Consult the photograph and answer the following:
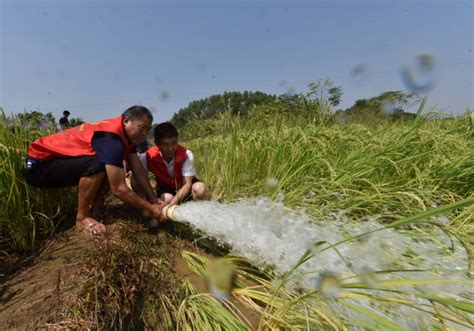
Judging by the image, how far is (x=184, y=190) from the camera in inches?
101

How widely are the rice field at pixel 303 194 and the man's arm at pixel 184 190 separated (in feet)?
0.85

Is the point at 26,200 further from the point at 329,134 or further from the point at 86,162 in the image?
the point at 329,134

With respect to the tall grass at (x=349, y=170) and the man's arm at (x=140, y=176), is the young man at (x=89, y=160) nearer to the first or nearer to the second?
the man's arm at (x=140, y=176)

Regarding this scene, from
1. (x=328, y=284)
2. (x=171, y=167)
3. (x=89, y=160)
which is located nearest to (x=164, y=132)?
(x=171, y=167)

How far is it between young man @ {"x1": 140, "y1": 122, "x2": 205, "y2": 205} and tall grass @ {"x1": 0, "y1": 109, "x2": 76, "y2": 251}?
0.80 metres

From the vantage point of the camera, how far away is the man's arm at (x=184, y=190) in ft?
8.10

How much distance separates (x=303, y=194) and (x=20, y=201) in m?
2.00

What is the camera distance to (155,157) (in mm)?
2760

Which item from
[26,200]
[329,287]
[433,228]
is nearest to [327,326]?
[329,287]

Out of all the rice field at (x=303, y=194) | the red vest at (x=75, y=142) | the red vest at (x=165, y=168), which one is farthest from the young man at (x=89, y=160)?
the red vest at (x=165, y=168)

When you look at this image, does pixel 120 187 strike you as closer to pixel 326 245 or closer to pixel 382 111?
pixel 326 245

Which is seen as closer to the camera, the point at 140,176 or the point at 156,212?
the point at 156,212

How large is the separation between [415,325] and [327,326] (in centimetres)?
37

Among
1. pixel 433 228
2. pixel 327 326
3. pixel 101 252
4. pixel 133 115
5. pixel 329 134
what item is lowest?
pixel 327 326
